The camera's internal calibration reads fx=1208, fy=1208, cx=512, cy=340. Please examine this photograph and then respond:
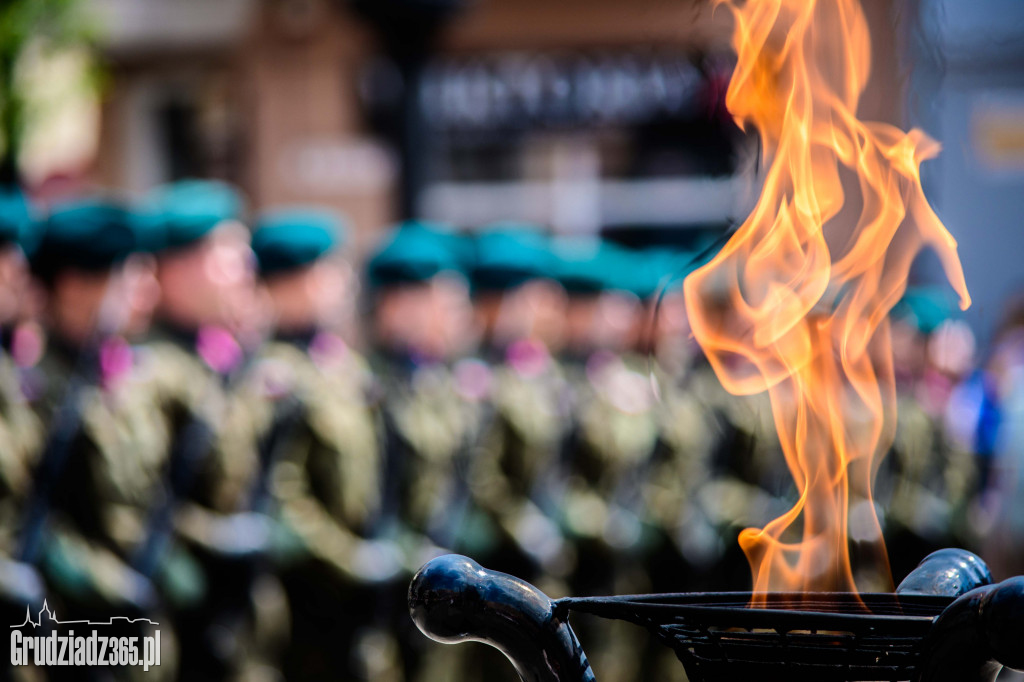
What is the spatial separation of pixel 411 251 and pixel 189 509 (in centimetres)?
153

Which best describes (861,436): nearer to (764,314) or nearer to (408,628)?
(408,628)

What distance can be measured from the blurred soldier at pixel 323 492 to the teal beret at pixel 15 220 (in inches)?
33.8

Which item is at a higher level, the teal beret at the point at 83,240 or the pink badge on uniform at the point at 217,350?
the teal beret at the point at 83,240

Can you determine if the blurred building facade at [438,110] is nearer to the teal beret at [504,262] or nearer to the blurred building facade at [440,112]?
the blurred building facade at [440,112]

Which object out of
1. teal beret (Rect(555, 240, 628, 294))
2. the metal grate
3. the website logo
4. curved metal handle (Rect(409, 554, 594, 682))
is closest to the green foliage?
teal beret (Rect(555, 240, 628, 294))

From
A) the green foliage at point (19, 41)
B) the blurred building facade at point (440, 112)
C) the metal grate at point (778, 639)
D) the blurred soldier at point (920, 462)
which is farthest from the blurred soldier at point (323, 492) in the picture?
the blurred building facade at point (440, 112)

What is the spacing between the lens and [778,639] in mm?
1440

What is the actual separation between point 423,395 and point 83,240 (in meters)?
1.54

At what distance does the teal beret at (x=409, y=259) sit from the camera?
4.77 m

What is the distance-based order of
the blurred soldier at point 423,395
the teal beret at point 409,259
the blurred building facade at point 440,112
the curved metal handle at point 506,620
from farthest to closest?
the blurred building facade at point 440,112
the teal beret at point 409,259
the blurred soldier at point 423,395
the curved metal handle at point 506,620

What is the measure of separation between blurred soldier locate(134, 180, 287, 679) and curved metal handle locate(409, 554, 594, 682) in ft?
6.83

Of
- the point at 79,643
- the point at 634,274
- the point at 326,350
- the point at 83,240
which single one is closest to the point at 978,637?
the point at 79,643

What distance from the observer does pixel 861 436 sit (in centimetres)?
559

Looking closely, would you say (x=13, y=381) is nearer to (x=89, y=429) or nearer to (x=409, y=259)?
(x=89, y=429)
